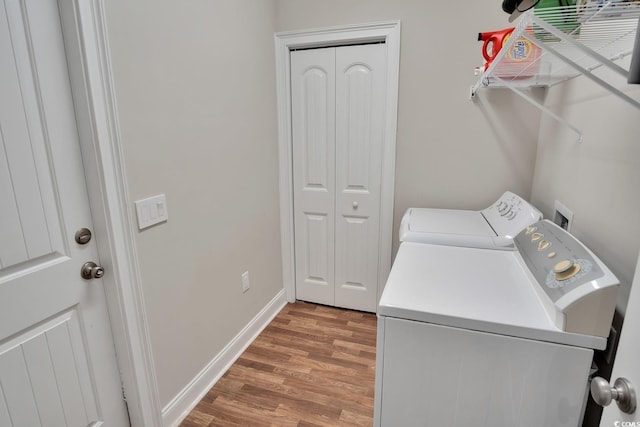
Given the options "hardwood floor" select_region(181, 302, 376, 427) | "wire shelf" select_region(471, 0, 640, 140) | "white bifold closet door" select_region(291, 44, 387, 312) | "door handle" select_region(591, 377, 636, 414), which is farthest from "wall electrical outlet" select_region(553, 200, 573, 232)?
"hardwood floor" select_region(181, 302, 376, 427)

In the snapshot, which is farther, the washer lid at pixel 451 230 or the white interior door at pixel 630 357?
the washer lid at pixel 451 230

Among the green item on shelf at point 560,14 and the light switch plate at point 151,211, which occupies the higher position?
the green item on shelf at point 560,14

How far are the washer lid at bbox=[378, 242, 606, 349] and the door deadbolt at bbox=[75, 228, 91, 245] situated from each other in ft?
3.49

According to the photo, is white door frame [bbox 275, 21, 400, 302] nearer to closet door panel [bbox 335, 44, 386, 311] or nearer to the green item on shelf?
closet door panel [bbox 335, 44, 386, 311]

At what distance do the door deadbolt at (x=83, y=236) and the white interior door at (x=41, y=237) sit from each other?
2 centimetres

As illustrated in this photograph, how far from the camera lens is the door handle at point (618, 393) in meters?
0.58

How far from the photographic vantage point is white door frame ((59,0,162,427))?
110 centimetres

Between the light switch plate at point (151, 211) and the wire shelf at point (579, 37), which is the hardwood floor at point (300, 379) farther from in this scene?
the wire shelf at point (579, 37)

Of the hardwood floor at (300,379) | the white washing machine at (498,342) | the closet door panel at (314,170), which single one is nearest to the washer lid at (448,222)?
the white washing machine at (498,342)

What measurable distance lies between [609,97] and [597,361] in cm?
85

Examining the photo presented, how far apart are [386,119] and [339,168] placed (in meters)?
0.46

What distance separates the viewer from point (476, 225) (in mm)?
1735

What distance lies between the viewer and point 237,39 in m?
1.89

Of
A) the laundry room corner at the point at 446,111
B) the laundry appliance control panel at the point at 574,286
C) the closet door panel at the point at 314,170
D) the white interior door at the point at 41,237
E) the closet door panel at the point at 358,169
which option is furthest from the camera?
the closet door panel at the point at 314,170
